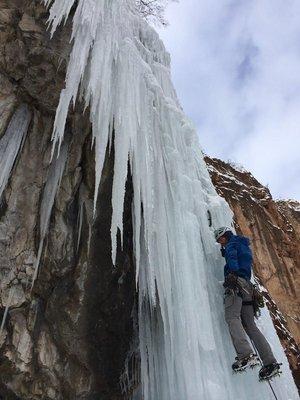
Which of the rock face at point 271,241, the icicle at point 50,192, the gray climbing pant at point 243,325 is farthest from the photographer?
the rock face at point 271,241

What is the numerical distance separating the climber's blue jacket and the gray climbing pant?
A: 0.11 meters

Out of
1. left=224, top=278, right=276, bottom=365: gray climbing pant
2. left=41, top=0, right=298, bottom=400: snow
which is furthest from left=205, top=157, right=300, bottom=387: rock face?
left=224, top=278, right=276, bottom=365: gray climbing pant

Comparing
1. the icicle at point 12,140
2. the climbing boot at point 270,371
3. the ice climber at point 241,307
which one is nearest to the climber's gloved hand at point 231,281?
the ice climber at point 241,307

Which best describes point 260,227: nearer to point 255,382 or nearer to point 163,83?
point 163,83

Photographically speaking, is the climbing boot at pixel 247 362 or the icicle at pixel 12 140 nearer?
the climbing boot at pixel 247 362

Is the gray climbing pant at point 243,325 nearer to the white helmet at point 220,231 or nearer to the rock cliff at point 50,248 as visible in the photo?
the white helmet at point 220,231

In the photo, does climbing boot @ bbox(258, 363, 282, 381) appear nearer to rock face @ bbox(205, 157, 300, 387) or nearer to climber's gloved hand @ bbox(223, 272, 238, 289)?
climber's gloved hand @ bbox(223, 272, 238, 289)

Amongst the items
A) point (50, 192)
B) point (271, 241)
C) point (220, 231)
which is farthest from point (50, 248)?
point (271, 241)

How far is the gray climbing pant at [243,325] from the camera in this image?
3.63 metres

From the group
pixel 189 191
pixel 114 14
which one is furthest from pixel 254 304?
pixel 114 14

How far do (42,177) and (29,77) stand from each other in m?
1.16

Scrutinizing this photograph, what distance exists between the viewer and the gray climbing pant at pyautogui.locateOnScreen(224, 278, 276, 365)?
3.63m

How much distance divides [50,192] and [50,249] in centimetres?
64

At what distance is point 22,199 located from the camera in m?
5.24
